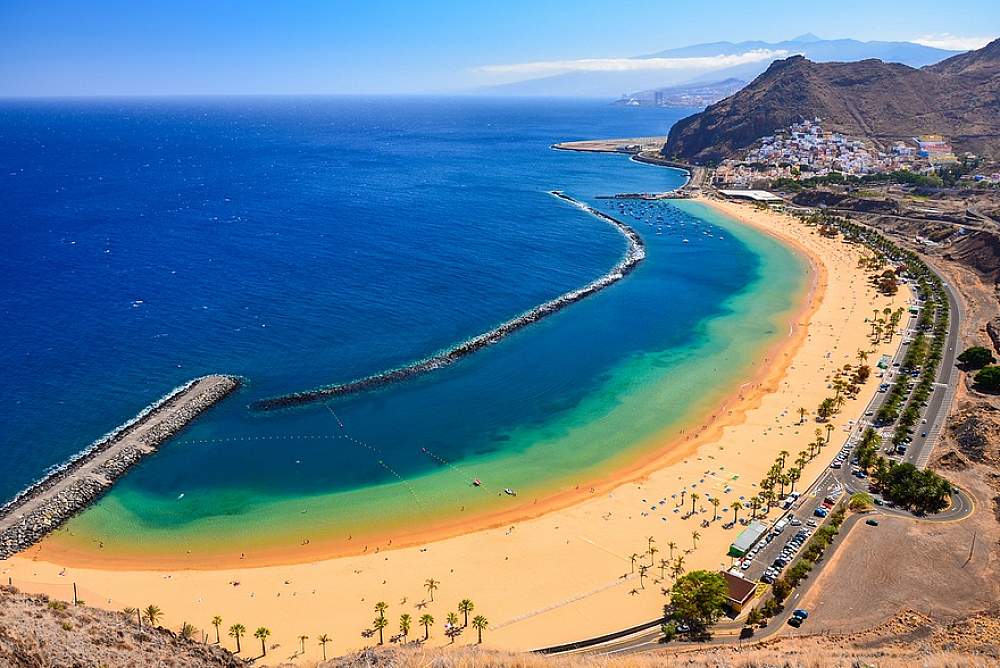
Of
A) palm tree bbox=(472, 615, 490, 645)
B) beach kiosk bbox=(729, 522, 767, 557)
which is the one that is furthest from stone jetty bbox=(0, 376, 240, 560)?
beach kiosk bbox=(729, 522, 767, 557)

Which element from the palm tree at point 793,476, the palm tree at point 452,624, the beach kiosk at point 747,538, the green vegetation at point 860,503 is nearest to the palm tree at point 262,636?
the palm tree at point 452,624

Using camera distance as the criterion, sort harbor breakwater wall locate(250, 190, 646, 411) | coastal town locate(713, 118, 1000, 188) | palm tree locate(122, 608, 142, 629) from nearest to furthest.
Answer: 1. palm tree locate(122, 608, 142, 629)
2. harbor breakwater wall locate(250, 190, 646, 411)
3. coastal town locate(713, 118, 1000, 188)

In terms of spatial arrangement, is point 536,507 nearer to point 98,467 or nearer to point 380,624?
point 380,624

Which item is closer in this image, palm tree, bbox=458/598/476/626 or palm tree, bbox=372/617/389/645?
palm tree, bbox=372/617/389/645

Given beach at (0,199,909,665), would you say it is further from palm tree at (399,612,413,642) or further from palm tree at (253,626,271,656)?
palm tree at (253,626,271,656)

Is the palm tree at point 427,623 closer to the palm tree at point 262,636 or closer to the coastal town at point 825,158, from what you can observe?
the palm tree at point 262,636

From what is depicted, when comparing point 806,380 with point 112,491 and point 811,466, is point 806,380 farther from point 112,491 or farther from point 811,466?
point 112,491
